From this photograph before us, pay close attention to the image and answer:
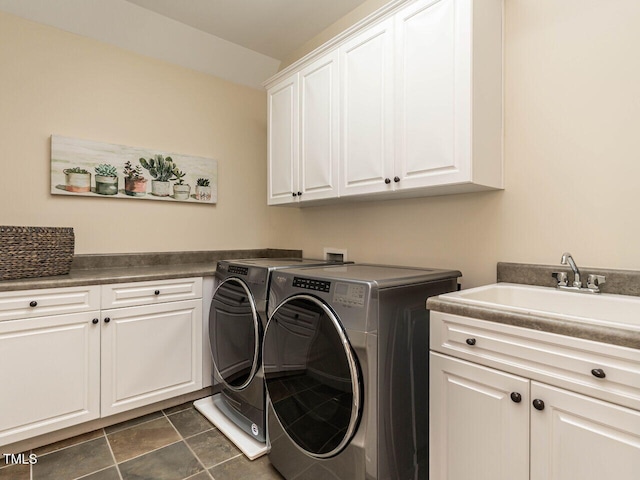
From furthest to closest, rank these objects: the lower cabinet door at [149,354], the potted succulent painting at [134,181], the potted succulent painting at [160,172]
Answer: the potted succulent painting at [160,172] → the potted succulent painting at [134,181] → the lower cabinet door at [149,354]

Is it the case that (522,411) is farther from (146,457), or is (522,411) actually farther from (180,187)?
(180,187)

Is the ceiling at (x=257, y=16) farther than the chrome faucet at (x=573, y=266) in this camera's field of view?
Yes

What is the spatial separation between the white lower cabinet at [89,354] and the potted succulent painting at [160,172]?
0.80 metres

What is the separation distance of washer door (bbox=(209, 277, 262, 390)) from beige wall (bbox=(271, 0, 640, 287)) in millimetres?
1102

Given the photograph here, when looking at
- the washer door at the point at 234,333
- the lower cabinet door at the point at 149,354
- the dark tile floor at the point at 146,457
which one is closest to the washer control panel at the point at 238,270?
the washer door at the point at 234,333

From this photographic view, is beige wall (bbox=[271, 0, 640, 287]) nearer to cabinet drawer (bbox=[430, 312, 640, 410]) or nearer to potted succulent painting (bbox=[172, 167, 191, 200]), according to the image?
cabinet drawer (bbox=[430, 312, 640, 410])

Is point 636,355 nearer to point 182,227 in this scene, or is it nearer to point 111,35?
point 182,227

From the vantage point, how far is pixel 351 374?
133 centimetres

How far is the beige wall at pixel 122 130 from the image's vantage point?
6.98 ft

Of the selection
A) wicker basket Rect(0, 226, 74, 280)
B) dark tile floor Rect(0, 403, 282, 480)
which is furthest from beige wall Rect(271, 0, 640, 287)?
wicker basket Rect(0, 226, 74, 280)

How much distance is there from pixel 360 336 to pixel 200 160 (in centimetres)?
213

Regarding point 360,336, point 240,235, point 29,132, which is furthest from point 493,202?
point 29,132

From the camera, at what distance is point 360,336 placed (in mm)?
1318

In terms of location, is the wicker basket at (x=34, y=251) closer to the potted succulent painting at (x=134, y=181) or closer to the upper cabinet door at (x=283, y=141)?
the potted succulent painting at (x=134, y=181)
